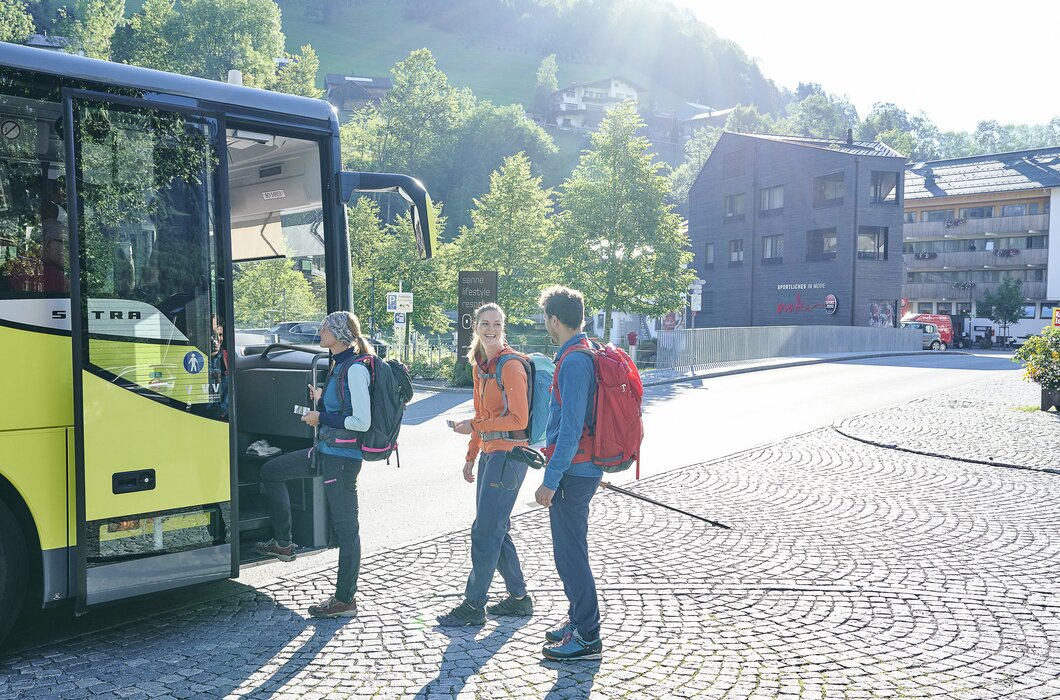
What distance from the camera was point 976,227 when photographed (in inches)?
2734

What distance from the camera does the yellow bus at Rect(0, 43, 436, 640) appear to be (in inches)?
184

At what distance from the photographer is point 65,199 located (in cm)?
478

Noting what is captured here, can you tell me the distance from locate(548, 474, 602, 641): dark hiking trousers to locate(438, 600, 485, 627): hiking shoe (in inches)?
29.1

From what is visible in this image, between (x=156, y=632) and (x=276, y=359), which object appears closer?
(x=156, y=632)

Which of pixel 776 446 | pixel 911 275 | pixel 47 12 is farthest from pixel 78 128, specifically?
pixel 47 12

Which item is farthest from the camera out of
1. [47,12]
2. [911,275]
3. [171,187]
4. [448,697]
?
[47,12]

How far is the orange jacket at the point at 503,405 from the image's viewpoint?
506cm

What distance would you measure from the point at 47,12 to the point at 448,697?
329 ft

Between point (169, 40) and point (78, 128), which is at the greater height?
point (169, 40)

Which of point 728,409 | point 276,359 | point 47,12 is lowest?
point 728,409

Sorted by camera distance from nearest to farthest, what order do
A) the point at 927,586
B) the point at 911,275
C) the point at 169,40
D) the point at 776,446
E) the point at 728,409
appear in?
the point at 927,586, the point at 776,446, the point at 728,409, the point at 169,40, the point at 911,275

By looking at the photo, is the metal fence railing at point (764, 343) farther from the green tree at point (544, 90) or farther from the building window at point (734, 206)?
the green tree at point (544, 90)

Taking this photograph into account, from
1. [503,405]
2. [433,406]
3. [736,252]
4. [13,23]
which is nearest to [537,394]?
[503,405]

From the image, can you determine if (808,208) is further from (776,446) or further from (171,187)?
(171,187)
